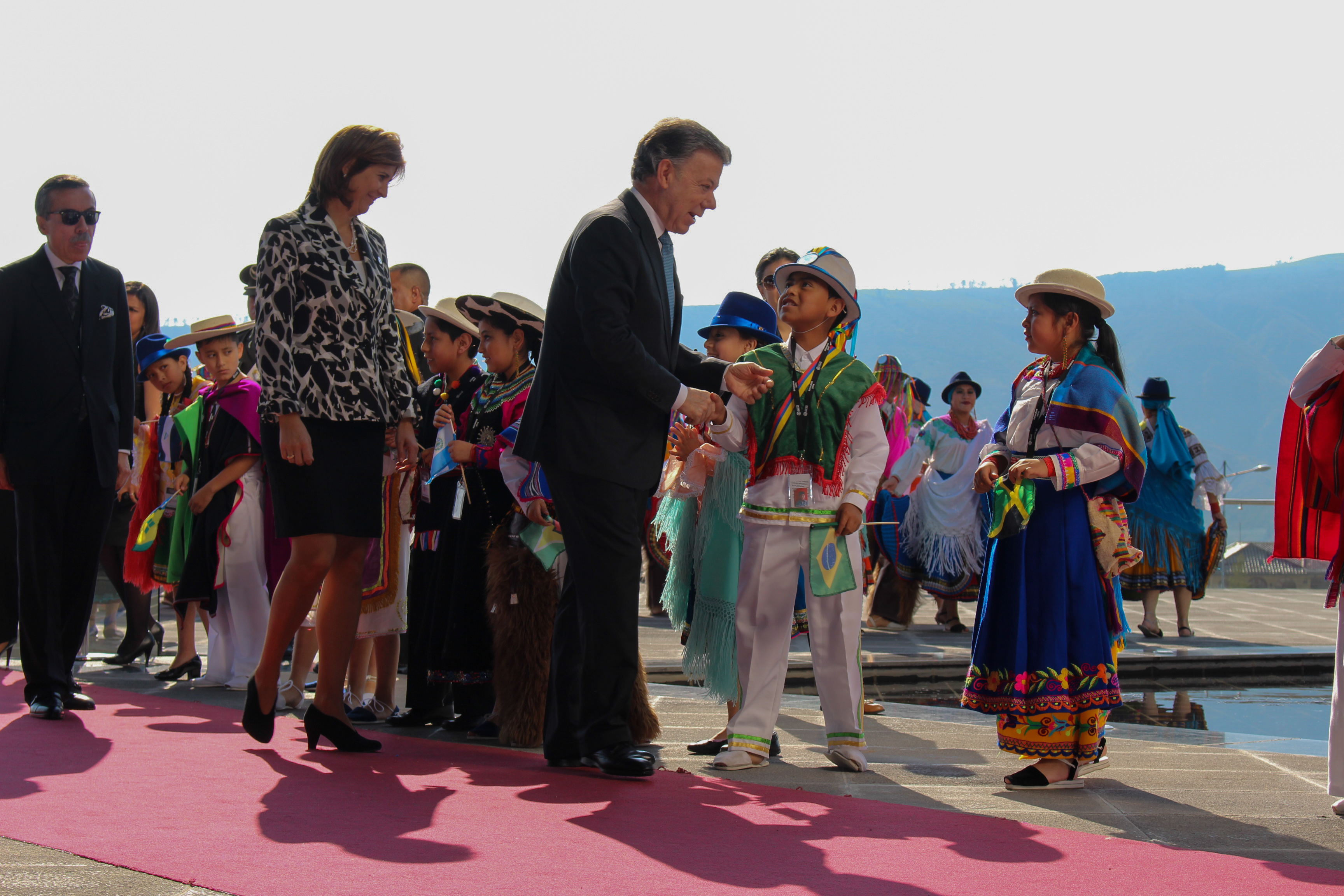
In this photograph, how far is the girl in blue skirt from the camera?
3.82 metres

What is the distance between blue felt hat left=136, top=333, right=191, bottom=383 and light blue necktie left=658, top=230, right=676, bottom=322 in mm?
3537

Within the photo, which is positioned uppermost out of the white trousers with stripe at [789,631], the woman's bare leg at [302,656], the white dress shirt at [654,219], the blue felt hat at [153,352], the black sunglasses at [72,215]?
the black sunglasses at [72,215]

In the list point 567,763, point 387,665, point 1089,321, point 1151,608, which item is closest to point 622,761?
point 567,763

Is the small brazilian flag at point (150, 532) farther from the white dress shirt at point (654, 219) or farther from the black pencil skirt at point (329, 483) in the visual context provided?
the white dress shirt at point (654, 219)

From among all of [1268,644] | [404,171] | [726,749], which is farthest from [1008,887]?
[1268,644]

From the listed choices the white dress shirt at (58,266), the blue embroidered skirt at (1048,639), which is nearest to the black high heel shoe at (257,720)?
the white dress shirt at (58,266)

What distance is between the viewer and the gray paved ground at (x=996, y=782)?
2797 millimetres

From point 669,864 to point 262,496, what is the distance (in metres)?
3.91

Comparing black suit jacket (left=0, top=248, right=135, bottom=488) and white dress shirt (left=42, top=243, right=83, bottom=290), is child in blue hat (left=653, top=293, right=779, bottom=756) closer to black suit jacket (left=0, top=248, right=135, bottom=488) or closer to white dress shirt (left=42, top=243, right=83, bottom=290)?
black suit jacket (left=0, top=248, right=135, bottom=488)

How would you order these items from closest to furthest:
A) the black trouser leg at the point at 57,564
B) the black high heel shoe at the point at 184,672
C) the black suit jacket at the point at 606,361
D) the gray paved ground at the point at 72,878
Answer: the gray paved ground at the point at 72,878 → the black suit jacket at the point at 606,361 → the black trouser leg at the point at 57,564 → the black high heel shoe at the point at 184,672

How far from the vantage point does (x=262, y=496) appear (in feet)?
19.2

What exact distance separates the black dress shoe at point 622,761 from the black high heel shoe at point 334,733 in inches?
31.9

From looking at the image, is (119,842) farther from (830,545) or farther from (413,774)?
(830,545)

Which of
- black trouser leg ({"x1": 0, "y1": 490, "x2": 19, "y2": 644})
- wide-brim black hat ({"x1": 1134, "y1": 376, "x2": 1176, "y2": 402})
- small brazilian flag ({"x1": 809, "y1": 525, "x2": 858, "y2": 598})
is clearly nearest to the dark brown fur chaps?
small brazilian flag ({"x1": 809, "y1": 525, "x2": 858, "y2": 598})
